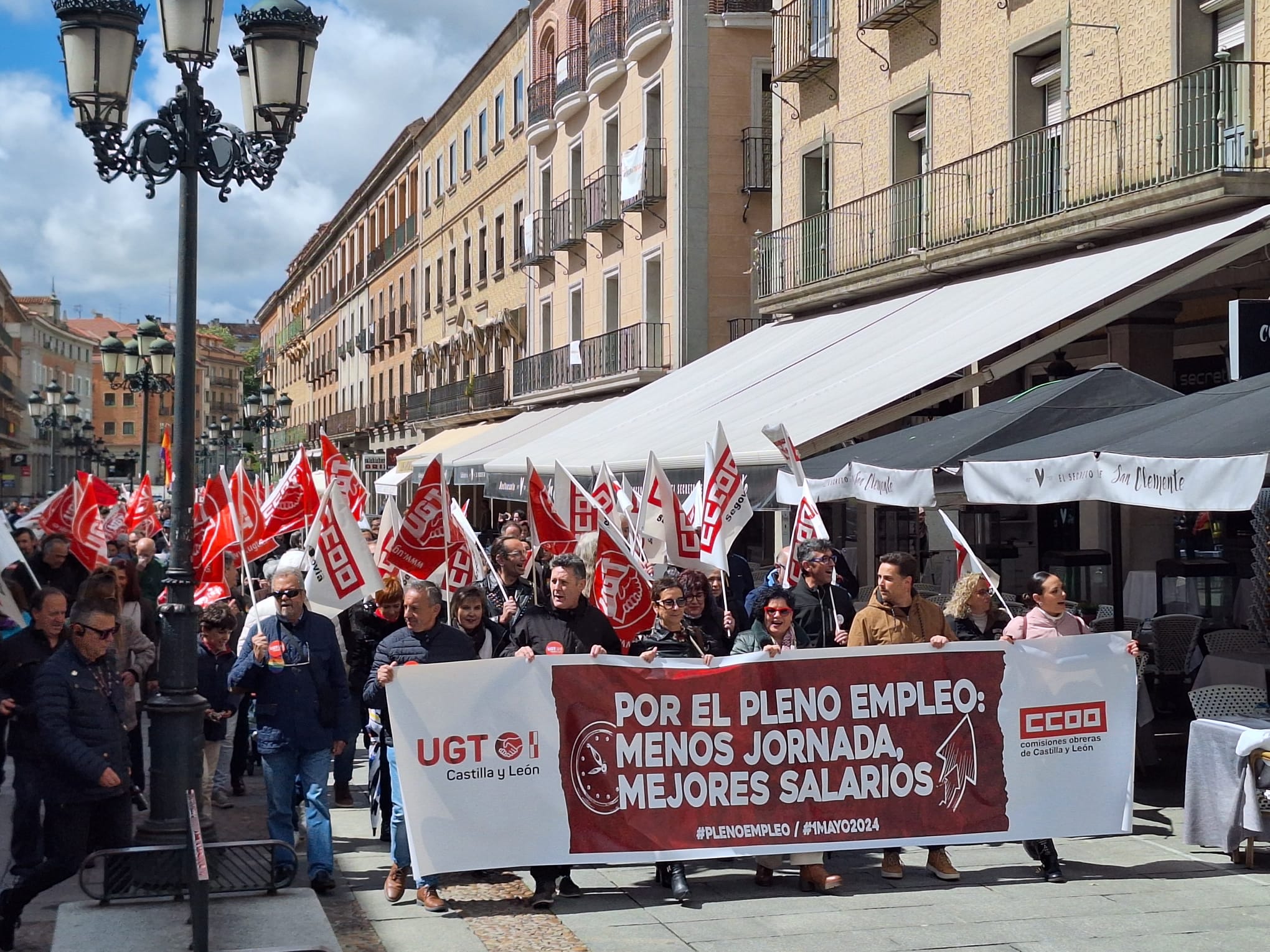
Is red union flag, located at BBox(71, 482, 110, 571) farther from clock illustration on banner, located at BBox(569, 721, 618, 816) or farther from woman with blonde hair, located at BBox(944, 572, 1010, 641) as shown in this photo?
woman with blonde hair, located at BBox(944, 572, 1010, 641)

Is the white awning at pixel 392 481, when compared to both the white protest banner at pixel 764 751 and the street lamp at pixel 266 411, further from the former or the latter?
the white protest banner at pixel 764 751

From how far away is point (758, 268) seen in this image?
2384 cm

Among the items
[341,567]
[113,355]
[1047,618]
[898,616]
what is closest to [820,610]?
[1047,618]

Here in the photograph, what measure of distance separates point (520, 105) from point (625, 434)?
21.1 meters

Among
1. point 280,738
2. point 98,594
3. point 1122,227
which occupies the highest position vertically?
point 1122,227

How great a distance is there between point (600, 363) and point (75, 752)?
2432cm

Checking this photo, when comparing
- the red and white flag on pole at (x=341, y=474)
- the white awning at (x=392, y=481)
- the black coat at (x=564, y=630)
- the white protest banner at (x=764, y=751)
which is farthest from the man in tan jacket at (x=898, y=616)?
the white awning at (x=392, y=481)

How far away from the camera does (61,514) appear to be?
55.5 feet

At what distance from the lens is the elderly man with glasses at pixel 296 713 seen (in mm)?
7855

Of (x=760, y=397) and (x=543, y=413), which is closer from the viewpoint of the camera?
(x=760, y=397)

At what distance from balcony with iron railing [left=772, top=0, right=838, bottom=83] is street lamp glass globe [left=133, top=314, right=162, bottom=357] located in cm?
1043

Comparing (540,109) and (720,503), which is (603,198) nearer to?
(540,109)

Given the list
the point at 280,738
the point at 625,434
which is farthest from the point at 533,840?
the point at 625,434

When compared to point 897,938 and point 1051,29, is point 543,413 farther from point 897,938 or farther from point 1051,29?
point 897,938
